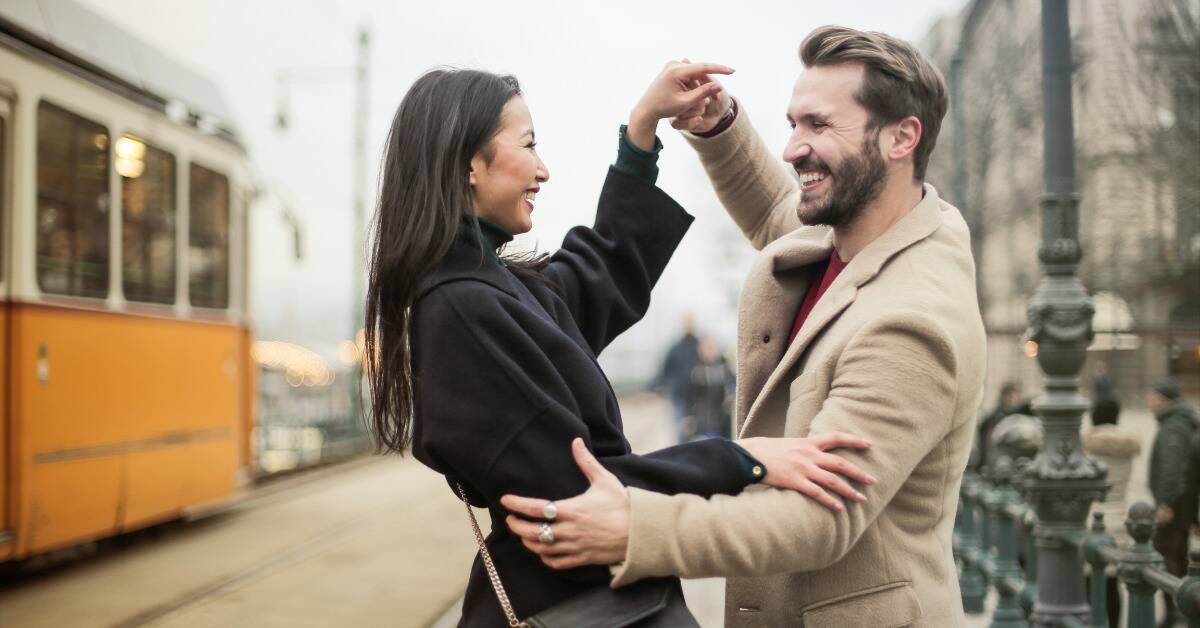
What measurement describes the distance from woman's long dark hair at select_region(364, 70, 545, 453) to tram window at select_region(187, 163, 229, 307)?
27.6 ft

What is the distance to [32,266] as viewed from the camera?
7414 mm

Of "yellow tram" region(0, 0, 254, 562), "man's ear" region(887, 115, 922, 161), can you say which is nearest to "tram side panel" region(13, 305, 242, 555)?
"yellow tram" region(0, 0, 254, 562)

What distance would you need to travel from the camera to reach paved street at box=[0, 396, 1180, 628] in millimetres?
6980

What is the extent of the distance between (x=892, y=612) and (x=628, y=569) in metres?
0.54

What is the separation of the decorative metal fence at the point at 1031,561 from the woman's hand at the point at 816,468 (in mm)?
2040

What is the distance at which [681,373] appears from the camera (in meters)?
16.6

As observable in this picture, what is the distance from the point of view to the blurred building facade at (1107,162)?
12.5m

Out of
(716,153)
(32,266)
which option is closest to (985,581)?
(716,153)

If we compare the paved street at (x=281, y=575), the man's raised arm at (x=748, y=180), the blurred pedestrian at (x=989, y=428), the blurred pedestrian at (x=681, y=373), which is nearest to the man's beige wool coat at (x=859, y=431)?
the man's raised arm at (x=748, y=180)

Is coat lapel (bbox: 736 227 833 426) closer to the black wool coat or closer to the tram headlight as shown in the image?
the black wool coat

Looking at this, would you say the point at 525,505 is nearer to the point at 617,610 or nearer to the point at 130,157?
the point at 617,610

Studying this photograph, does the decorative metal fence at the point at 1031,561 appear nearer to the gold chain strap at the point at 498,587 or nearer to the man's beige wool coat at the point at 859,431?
the man's beige wool coat at the point at 859,431

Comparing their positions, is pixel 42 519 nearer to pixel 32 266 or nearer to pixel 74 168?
pixel 32 266

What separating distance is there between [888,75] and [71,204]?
714 centimetres
